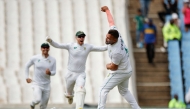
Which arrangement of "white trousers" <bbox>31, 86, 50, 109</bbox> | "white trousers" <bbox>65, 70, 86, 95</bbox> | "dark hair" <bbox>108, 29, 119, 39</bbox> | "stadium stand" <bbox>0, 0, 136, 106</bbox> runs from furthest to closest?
"stadium stand" <bbox>0, 0, 136, 106</bbox>, "white trousers" <bbox>31, 86, 50, 109</bbox>, "white trousers" <bbox>65, 70, 86, 95</bbox>, "dark hair" <bbox>108, 29, 119, 39</bbox>

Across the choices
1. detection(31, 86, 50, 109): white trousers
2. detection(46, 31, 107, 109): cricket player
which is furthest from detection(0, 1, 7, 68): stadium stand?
detection(46, 31, 107, 109): cricket player

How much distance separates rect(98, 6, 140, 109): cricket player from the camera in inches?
628

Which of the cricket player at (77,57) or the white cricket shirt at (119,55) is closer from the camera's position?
the white cricket shirt at (119,55)

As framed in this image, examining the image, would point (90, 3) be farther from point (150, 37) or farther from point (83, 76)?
point (83, 76)

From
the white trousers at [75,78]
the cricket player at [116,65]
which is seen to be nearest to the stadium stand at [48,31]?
the white trousers at [75,78]

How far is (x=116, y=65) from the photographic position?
634 inches

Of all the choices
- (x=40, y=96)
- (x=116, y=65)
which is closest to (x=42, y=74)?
(x=40, y=96)

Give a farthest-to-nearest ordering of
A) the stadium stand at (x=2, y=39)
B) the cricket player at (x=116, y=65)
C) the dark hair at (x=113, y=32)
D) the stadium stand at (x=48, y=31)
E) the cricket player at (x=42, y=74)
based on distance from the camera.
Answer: the stadium stand at (x=2, y=39)
the stadium stand at (x=48, y=31)
the cricket player at (x=42, y=74)
the cricket player at (x=116, y=65)
the dark hair at (x=113, y=32)

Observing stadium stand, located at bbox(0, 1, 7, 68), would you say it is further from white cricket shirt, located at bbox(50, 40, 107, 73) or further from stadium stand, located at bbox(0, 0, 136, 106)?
white cricket shirt, located at bbox(50, 40, 107, 73)

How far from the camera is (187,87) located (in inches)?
1039

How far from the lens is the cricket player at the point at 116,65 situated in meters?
16.0

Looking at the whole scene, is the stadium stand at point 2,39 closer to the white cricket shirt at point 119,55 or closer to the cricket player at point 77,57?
the cricket player at point 77,57

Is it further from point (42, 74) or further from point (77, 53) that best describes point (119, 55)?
point (42, 74)

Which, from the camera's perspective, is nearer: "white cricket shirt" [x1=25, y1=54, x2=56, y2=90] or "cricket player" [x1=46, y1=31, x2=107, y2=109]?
"cricket player" [x1=46, y1=31, x2=107, y2=109]
